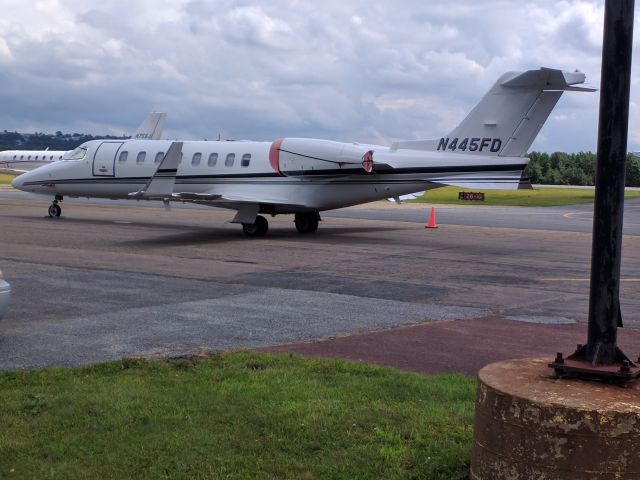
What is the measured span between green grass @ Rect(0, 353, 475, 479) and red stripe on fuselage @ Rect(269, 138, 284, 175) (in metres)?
16.7

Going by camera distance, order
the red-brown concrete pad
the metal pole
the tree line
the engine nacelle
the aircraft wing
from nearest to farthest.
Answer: the metal pole
the red-brown concrete pad
the aircraft wing
the engine nacelle
the tree line

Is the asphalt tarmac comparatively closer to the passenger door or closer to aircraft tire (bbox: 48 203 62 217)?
the passenger door

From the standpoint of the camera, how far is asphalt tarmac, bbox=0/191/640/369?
32.9ft

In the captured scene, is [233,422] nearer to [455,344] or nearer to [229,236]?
[455,344]

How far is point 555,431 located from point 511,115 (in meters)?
18.2

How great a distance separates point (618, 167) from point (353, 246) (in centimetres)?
1738

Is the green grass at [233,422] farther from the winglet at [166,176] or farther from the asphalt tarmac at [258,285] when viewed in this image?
the winglet at [166,176]

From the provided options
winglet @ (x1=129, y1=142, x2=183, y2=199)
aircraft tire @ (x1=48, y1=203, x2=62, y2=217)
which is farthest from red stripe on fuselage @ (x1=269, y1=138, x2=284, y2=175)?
aircraft tire @ (x1=48, y1=203, x2=62, y2=217)

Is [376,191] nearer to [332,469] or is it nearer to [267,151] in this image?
[267,151]

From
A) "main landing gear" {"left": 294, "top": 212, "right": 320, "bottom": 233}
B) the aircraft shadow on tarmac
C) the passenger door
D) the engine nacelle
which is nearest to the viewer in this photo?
the aircraft shadow on tarmac

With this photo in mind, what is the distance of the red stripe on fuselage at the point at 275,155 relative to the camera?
961 inches

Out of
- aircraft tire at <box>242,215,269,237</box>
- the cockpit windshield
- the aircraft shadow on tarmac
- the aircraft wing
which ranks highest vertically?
the cockpit windshield

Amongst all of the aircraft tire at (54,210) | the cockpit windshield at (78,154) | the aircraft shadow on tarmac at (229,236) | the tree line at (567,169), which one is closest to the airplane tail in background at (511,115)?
the aircraft shadow on tarmac at (229,236)

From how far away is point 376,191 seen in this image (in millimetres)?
23203
